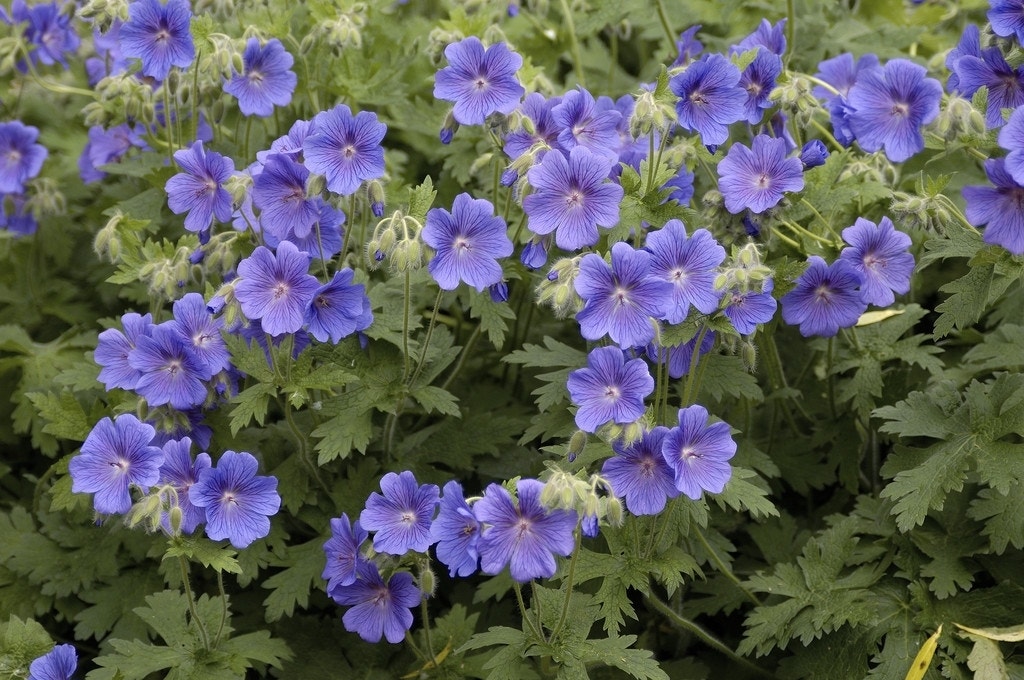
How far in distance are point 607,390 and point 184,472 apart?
1031 millimetres

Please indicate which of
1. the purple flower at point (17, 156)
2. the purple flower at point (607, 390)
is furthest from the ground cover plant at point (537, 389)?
the purple flower at point (17, 156)

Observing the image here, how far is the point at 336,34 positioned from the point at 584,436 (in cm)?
149

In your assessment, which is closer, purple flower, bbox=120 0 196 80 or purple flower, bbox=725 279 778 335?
purple flower, bbox=725 279 778 335

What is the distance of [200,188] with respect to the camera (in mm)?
2938

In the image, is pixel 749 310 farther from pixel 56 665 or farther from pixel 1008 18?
pixel 56 665

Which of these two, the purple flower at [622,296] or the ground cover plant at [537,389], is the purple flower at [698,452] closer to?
the ground cover plant at [537,389]

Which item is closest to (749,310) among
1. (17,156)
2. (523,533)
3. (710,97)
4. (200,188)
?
(710,97)

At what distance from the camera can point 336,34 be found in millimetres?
3131

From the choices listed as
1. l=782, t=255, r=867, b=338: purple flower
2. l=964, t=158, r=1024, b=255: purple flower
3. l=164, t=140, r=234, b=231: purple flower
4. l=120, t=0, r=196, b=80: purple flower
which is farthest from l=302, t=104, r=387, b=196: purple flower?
l=964, t=158, r=1024, b=255: purple flower

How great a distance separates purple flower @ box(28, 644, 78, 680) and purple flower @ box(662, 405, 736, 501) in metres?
1.53

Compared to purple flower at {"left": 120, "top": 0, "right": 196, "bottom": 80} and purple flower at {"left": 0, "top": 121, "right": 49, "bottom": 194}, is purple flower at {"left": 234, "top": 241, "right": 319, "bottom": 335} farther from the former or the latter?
purple flower at {"left": 0, "top": 121, "right": 49, "bottom": 194}

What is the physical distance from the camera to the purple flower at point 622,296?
233cm

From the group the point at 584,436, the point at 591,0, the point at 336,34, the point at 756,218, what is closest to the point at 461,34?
the point at 336,34

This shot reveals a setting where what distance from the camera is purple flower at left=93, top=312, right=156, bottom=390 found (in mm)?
2732
